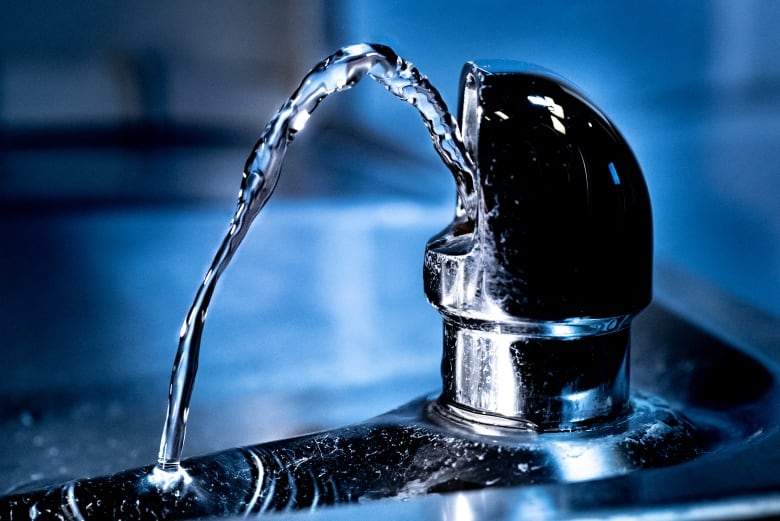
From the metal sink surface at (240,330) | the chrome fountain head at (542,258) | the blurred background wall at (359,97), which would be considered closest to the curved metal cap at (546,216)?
the chrome fountain head at (542,258)

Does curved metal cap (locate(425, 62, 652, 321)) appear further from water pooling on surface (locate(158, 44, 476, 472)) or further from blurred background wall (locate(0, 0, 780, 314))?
blurred background wall (locate(0, 0, 780, 314))

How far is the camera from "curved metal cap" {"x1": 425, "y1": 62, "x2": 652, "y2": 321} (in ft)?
1.05

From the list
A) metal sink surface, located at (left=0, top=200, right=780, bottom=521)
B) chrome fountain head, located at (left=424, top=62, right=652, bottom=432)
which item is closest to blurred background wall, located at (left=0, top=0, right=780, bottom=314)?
metal sink surface, located at (left=0, top=200, right=780, bottom=521)

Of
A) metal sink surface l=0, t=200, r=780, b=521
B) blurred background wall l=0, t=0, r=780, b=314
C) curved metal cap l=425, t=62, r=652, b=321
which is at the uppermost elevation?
blurred background wall l=0, t=0, r=780, b=314

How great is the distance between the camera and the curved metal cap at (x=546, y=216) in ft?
1.05

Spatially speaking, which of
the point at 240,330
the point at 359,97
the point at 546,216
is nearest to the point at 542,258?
the point at 546,216

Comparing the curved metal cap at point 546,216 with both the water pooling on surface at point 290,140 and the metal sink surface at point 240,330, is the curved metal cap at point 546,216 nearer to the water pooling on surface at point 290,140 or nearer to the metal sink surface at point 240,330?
the water pooling on surface at point 290,140

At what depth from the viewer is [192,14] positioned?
52.5 inches

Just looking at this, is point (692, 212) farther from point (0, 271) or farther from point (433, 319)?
point (0, 271)

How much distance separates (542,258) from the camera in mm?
320

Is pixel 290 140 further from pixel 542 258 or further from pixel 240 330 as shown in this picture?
pixel 240 330

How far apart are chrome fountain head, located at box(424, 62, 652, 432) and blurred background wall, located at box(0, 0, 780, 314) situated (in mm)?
287

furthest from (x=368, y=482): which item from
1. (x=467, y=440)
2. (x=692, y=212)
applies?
(x=692, y=212)

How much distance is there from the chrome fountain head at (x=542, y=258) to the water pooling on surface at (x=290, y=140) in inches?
0.4
